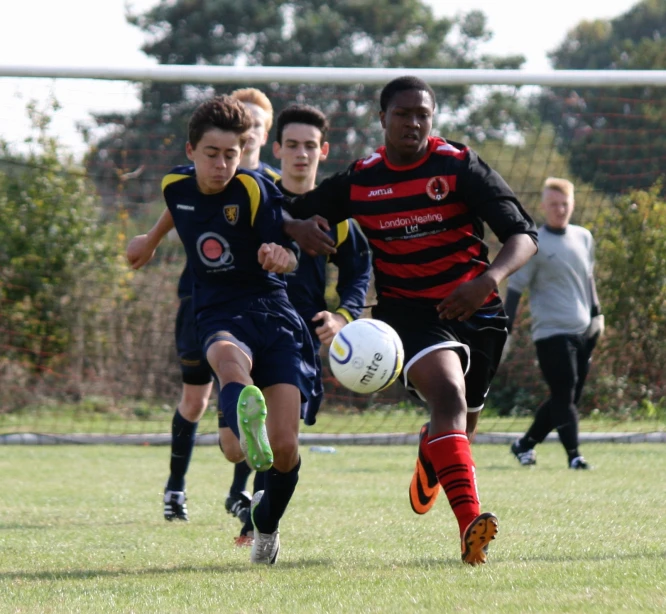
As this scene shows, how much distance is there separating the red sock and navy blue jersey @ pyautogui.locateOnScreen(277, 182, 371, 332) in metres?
1.07

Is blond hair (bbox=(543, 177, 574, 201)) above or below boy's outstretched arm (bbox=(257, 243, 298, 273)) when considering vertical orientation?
below

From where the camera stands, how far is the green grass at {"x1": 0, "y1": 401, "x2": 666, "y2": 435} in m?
11.9

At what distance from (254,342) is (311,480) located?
3.51 metres

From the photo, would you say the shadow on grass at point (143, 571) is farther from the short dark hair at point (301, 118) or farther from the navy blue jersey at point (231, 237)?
the short dark hair at point (301, 118)

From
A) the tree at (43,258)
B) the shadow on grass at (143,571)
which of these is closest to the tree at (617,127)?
the tree at (43,258)

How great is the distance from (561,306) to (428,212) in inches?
157

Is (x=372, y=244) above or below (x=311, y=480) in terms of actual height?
above

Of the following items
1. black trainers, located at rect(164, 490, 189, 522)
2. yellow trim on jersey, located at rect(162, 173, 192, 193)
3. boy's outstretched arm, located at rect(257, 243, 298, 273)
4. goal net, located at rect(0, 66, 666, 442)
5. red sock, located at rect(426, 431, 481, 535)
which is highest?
yellow trim on jersey, located at rect(162, 173, 192, 193)

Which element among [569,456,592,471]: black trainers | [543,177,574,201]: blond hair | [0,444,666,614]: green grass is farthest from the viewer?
[543,177,574,201]: blond hair

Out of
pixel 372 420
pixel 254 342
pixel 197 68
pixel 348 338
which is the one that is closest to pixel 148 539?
pixel 254 342

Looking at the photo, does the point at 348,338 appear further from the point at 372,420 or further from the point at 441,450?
the point at 372,420

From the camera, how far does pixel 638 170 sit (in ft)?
43.5

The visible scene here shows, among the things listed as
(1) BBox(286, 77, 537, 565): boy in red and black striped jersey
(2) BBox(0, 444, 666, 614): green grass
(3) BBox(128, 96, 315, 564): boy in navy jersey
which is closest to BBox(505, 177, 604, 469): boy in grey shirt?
(2) BBox(0, 444, 666, 614): green grass

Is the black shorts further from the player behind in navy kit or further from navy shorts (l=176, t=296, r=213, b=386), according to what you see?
the player behind in navy kit
